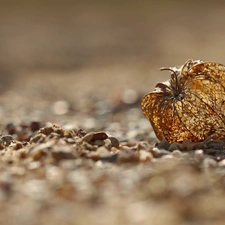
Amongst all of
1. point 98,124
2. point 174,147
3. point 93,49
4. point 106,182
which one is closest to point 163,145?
point 174,147

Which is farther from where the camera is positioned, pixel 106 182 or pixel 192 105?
pixel 192 105

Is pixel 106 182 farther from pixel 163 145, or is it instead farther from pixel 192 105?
pixel 192 105

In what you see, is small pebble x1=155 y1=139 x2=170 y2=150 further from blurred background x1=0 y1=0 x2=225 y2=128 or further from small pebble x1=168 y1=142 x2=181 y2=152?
blurred background x1=0 y1=0 x2=225 y2=128

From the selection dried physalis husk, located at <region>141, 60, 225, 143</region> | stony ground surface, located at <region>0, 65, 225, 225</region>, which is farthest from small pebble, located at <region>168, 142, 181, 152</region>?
dried physalis husk, located at <region>141, 60, 225, 143</region>

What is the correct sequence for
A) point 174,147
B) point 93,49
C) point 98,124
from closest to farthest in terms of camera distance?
point 174,147 → point 98,124 → point 93,49

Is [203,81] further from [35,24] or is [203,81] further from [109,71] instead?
[35,24]

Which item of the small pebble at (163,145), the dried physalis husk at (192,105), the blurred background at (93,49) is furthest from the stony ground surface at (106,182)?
the blurred background at (93,49)

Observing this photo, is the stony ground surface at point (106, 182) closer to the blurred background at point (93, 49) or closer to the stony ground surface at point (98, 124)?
the stony ground surface at point (98, 124)

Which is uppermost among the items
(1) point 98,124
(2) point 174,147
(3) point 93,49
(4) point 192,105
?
(3) point 93,49

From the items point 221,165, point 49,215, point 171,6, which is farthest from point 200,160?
point 171,6
